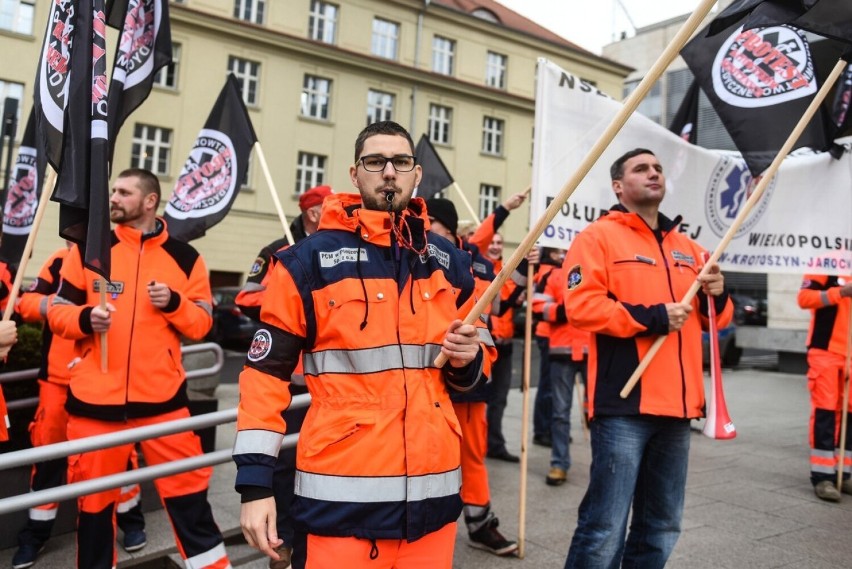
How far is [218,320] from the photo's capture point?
57.1 ft

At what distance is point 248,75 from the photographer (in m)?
27.5

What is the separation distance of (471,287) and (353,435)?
0.76 m

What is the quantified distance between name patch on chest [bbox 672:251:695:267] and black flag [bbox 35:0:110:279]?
2605 mm

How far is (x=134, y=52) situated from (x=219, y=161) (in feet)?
7.29

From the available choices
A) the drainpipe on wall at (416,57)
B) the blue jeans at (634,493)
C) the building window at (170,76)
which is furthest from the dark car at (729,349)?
the building window at (170,76)

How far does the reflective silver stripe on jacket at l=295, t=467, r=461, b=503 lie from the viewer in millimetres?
2094

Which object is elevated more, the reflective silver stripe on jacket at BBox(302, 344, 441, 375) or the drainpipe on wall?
the drainpipe on wall

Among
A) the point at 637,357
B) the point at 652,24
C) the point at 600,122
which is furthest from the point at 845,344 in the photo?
the point at 652,24

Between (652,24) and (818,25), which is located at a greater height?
(652,24)

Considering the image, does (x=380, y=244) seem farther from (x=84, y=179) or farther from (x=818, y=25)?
(x=818, y=25)

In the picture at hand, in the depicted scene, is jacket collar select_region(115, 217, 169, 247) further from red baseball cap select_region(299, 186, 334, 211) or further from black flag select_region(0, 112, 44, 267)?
black flag select_region(0, 112, 44, 267)

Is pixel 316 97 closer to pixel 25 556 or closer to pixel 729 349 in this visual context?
pixel 729 349

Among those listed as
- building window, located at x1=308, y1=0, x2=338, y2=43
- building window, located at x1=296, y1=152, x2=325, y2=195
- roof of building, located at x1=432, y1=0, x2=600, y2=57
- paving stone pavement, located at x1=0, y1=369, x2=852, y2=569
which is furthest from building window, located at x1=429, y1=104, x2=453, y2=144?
paving stone pavement, located at x1=0, y1=369, x2=852, y2=569

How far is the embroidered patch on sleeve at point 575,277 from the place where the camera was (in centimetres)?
337
